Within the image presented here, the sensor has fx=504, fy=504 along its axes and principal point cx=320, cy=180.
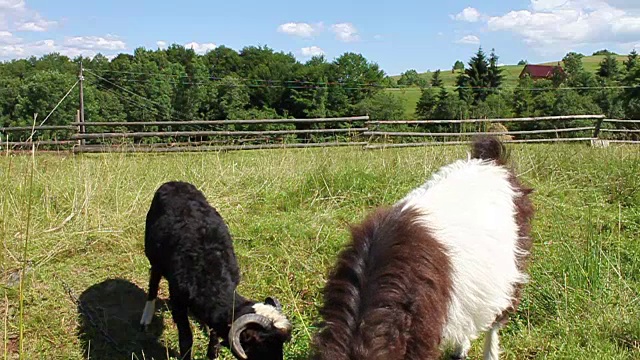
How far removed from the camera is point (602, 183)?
23.2ft

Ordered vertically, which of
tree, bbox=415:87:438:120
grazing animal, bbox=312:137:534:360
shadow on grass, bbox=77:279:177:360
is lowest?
shadow on grass, bbox=77:279:177:360

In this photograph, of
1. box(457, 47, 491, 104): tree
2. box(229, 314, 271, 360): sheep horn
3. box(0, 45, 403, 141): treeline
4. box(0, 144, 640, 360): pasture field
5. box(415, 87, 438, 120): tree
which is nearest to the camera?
box(229, 314, 271, 360): sheep horn

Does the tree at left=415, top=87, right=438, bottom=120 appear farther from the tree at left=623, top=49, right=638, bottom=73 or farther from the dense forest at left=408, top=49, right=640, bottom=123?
the tree at left=623, top=49, right=638, bottom=73

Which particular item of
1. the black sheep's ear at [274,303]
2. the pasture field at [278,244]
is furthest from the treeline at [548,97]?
the black sheep's ear at [274,303]

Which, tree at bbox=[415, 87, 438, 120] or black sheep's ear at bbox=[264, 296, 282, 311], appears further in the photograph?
tree at bbox=[415, 87, 438, 120]

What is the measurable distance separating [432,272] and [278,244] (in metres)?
3.20

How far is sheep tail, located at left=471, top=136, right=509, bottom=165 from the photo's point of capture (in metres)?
4.20

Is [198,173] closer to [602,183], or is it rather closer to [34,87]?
[602,183]

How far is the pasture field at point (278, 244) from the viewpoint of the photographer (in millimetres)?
4043

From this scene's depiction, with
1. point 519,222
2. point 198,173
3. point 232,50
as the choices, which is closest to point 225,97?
point 232,50

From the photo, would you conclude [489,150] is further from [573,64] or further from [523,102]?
[573,64]

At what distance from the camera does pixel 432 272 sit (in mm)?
2383

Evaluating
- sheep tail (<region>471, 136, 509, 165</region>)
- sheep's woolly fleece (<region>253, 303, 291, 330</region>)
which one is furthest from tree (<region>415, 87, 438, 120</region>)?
sheep's woolly fleece (<region>253, 303, 291, 330</region>)

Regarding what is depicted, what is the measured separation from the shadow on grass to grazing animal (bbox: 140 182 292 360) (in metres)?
0.17
